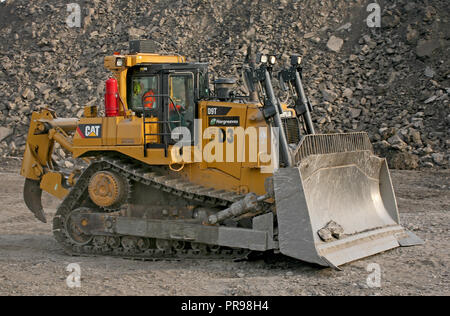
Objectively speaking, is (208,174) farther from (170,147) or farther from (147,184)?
(147,184)

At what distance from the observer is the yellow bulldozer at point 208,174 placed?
8.80m

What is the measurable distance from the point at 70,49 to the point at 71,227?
63.0 ft

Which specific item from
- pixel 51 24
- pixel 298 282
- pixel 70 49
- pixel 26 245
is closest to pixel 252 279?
pixel 298 282

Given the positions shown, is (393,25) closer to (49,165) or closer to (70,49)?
(70,49)

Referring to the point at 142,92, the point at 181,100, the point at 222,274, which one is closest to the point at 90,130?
the point at 142,92

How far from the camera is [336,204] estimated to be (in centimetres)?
916

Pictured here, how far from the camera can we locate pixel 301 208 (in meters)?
8.30

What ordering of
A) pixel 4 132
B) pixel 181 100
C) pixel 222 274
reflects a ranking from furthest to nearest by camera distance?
A: pixel 4 132, pixel 181 100, pixel 222 274

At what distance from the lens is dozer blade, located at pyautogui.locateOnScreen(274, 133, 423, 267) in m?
8.31

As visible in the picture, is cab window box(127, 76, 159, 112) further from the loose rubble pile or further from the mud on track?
the loose rubble pile

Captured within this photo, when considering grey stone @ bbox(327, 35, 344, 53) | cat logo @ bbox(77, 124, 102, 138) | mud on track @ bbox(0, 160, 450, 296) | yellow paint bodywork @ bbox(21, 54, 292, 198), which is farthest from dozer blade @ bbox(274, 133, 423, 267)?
grey stone @ bbox(327, 35, 344, 53)

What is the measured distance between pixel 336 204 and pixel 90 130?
3.98 meters

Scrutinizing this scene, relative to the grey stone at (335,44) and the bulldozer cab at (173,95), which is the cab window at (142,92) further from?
the grey stone at (335,44)

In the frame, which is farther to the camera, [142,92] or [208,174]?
[142,92]
